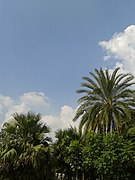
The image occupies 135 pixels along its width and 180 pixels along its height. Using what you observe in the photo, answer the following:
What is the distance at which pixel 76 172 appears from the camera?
28422 millimetres

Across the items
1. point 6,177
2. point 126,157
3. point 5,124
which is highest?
point 5,124

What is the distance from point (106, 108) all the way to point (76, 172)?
5.97 metres

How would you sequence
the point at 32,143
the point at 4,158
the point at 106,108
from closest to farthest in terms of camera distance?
1. the point at 4,158
2. the point at 32,143
3. the point at 106,108

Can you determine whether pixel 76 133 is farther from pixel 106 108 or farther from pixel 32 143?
pixel 32 143

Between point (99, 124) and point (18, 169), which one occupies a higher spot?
point (99, 124)

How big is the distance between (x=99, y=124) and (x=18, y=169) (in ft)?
27.8

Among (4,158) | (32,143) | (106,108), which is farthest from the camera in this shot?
(106,108)

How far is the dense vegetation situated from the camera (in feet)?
74.3

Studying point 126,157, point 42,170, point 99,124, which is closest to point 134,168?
point 126,157

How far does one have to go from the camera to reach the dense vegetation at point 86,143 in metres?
22.6

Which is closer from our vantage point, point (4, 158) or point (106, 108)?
point (4, 158)

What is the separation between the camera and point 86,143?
84.5 ft

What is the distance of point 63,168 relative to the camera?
93.6 feet

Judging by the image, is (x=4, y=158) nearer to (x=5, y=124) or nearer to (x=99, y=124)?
(x=5, y=124)
